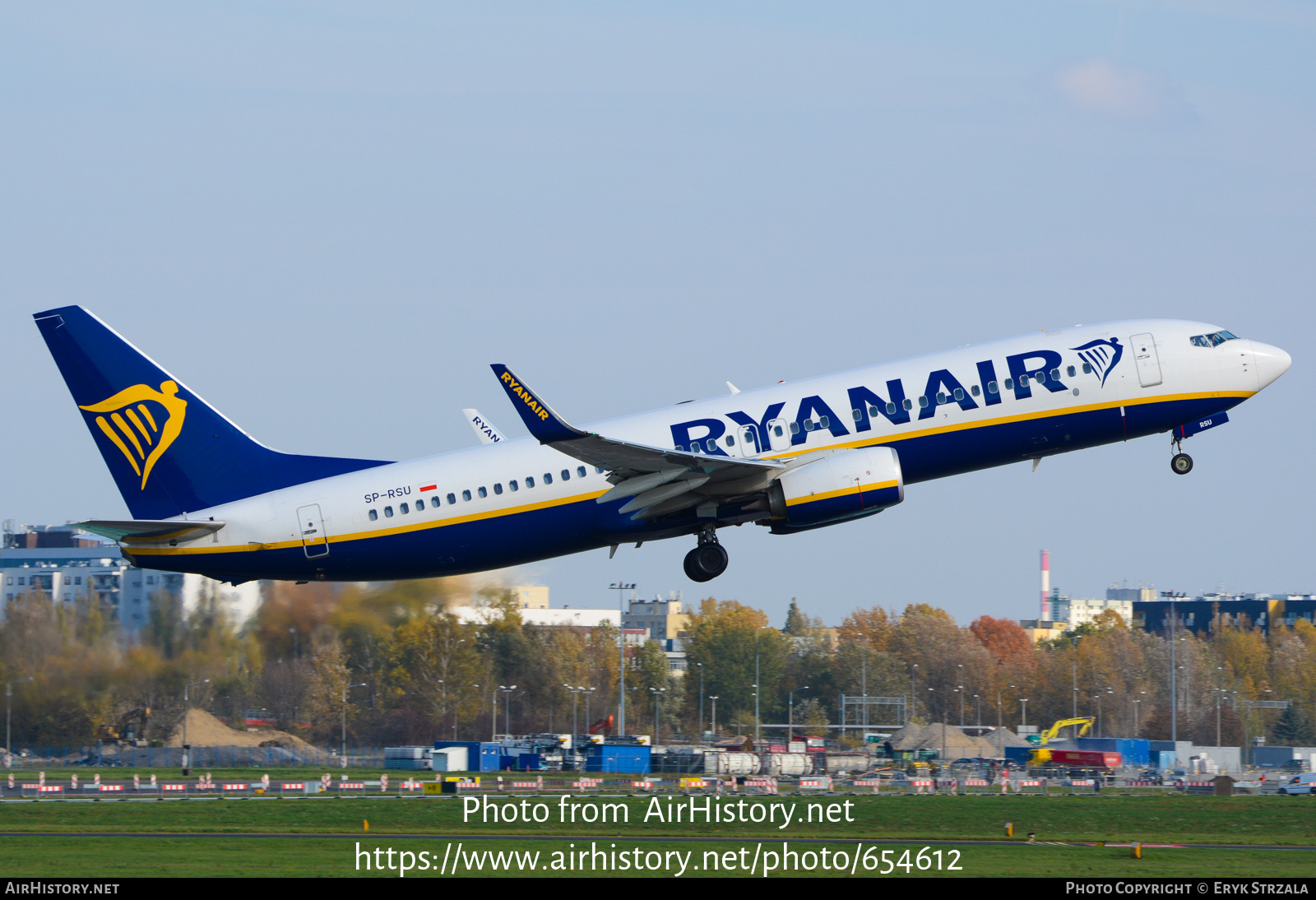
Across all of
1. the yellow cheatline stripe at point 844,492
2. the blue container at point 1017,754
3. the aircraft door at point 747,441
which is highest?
the aircraft door at point 747,441

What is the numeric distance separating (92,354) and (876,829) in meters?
26.5

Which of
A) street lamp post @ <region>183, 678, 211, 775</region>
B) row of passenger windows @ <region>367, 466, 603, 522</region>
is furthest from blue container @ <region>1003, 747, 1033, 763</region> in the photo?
row of passenger windows @ <region>367, 466, 603, 522</region>

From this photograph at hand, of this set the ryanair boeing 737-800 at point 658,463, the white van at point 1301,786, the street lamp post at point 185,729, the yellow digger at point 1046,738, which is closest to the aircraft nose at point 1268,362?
the ryanair boeing 737-800 at point 658,463

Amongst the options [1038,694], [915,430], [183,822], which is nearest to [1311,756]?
[1038,694]

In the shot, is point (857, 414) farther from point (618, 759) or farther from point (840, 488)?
point (618, 759)

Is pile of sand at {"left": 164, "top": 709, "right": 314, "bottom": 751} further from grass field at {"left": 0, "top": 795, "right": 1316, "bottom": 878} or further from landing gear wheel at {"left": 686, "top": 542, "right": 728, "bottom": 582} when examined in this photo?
landing gear wheel at {"left": 686, "top": 542, "right": 728, "bottom": 582}

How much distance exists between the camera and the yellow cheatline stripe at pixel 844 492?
126ft

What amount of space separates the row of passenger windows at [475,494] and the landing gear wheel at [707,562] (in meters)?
3.72

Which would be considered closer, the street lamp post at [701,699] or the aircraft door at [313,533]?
the aircraft door at [313,533]

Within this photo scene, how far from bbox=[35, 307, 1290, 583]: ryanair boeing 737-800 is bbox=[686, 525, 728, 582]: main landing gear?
0.17ft

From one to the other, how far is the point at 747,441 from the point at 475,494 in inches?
291

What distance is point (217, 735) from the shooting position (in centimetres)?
7925

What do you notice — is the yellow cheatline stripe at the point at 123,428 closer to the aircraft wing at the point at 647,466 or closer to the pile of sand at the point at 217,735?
the aircraft wing at the point at 647,466

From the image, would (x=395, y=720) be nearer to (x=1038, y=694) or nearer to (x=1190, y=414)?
(x=1190, y=414)
